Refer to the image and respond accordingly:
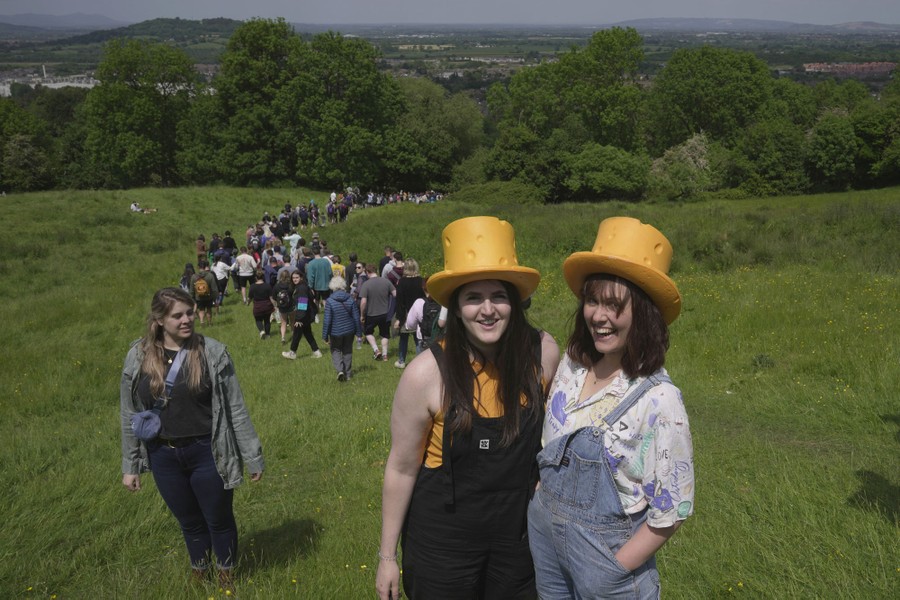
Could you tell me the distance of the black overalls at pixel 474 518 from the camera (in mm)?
2492

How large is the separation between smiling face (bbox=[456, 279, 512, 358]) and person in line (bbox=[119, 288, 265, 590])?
193 centimetres

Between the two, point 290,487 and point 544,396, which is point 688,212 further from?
point 544,396

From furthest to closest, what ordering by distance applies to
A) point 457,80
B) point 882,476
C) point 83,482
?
point 457,80 < point 83,482 < point 882,476

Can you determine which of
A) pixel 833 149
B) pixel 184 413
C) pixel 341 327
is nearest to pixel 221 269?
pixel 341 327

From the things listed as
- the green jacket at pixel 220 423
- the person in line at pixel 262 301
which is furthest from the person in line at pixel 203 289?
the green jacket at pixel 220 423

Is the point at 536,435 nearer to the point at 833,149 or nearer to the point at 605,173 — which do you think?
the point at 605,173

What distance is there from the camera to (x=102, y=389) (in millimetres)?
10133

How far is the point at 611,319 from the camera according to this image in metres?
2.36

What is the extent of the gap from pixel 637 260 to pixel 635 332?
0.83 feet

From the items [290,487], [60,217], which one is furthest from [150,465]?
[60,217]

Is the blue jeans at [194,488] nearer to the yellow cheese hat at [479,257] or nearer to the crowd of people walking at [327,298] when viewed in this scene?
the yellow cheese hat at [479,257]

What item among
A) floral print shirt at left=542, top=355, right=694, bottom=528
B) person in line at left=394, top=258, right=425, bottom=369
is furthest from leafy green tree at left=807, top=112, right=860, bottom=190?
floral print shirt at left=542, top=355, right=694, bottom=528

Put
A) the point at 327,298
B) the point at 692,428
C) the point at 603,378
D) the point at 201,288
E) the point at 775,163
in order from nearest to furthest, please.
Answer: the point at 603,378 → the point at 692,428 → the point at 327,298 → the point at 201,288 → the point at 775,163

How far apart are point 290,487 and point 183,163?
1881 inches
